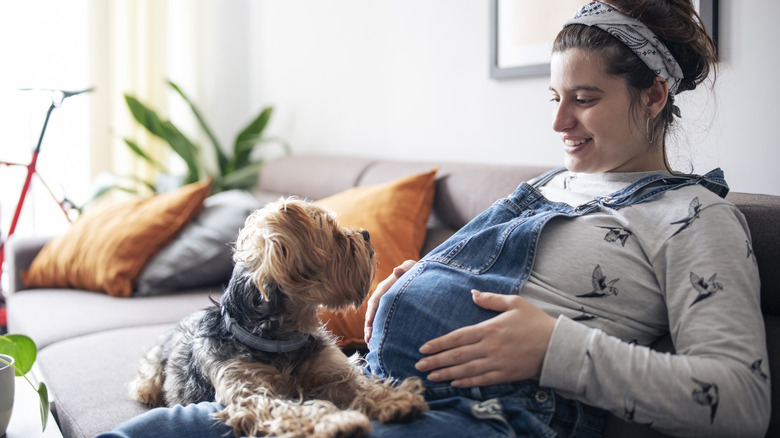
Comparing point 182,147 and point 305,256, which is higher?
point 182,147

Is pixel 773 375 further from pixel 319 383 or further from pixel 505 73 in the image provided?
pixel 505 73

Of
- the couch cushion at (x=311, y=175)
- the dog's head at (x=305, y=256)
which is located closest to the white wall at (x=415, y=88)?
the couch cushion at (x=311, y=175)

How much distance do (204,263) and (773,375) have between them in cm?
209

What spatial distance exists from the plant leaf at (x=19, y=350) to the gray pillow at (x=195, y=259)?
3.98 ft

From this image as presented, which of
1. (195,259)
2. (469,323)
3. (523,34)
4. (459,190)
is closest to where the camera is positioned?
(469,323)

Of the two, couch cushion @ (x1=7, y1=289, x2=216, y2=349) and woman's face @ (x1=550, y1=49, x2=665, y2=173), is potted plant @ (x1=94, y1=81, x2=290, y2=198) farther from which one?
woman's face @ (x1=550, y1=49, x2=665, y2=173)

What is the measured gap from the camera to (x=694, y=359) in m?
1.04

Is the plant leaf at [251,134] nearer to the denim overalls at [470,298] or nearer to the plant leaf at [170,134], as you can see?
the plant leaf at [170,134]

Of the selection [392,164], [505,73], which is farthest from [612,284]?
[392,164]

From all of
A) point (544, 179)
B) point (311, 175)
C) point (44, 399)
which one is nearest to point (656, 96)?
point (544, 179)

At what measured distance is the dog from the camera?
1.20 meters

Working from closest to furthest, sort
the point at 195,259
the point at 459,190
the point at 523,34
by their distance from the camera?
the point at 459,190 → the point at 523,34 → the point at 195,259

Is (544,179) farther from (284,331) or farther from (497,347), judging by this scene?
(284,331)

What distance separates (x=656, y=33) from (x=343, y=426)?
0.97 meters
